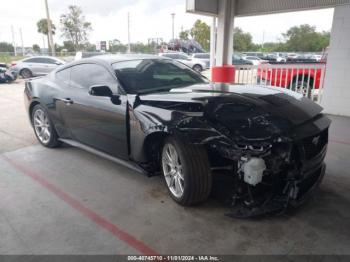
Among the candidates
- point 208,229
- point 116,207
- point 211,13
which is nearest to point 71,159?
point 116,207

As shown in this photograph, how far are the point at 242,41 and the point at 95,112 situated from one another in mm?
60225

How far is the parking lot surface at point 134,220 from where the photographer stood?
8.37 feet

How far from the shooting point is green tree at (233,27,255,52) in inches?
2259

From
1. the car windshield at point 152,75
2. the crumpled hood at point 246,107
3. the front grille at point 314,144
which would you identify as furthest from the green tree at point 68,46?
the front grille at point 314,144

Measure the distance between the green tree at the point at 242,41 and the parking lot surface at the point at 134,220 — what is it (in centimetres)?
5568

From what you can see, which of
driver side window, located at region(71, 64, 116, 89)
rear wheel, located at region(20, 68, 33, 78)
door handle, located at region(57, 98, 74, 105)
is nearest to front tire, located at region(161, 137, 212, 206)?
driver side window, located at region(71, 64, 116, 89)

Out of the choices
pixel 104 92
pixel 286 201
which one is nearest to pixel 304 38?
pixel 104 92

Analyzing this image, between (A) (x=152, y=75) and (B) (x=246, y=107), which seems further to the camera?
(A) (x=152, y=75)

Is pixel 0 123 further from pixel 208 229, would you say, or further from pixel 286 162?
pixel 286 162

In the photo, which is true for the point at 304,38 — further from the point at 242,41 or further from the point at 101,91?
the point at 101,91

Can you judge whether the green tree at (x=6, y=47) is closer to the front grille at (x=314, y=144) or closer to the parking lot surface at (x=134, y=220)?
the parking lot surface at (x=134, y=220)

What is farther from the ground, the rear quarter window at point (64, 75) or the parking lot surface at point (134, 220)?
the rear quarter window at point (64, 75)

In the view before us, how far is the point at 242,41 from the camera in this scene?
59.6 metres

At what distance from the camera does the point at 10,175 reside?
4.14 metres
